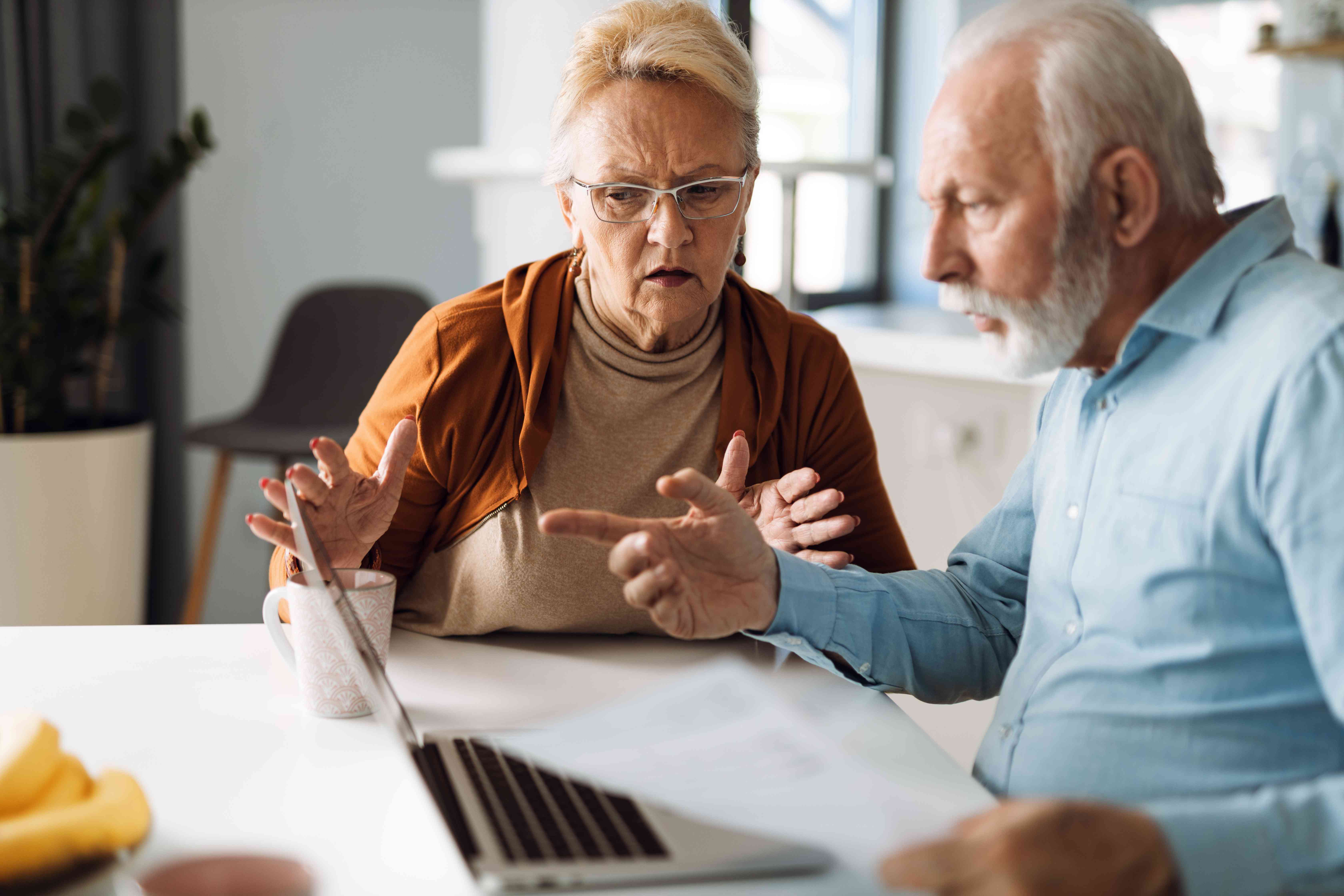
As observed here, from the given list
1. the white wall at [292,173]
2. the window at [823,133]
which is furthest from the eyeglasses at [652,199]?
the white wall at [292,173]

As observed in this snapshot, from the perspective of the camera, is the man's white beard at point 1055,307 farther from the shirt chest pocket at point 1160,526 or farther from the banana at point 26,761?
the banana at point 26,761

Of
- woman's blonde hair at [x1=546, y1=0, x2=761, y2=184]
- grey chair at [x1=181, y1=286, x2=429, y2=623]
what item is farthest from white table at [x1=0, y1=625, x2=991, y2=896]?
grey chair at [x1=181, y1=286, x2=429, y2=623]

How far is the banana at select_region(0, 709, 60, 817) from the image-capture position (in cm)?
73

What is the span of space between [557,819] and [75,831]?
0.94 feet

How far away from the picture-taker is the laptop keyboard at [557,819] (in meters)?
0.73

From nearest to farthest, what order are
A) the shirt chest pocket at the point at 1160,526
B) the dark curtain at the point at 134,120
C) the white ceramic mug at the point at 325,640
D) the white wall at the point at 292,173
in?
1. the shirt chest pocket at the point at 1160,526
2. the white ceramic mug at the point at 325,640
3. the dark curtain at the point at 134,120
4. the white wall at the point at 292,173

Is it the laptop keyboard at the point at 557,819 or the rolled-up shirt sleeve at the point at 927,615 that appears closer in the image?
the laptop keyboard at the point at 557,819

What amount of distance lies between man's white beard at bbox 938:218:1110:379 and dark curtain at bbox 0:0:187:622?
2664mm

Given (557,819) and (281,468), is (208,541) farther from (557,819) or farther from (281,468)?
(557,819)

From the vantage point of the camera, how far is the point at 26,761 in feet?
2.45

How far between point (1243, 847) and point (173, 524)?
3511mm

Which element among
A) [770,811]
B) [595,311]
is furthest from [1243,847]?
[595,311]

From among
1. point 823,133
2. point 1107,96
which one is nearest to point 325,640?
point 1107,96

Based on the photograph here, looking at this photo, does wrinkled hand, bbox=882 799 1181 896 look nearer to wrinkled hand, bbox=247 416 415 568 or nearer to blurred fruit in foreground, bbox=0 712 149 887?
blurred fruit in foreground, bbox=0 712 149 887
